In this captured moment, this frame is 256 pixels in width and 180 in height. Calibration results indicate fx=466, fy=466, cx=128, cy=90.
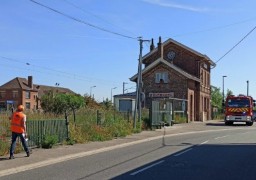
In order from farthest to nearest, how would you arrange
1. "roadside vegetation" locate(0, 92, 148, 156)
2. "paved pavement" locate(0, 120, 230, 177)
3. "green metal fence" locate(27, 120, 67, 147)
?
1. "green metal fence" locate(27, 120, 67, 147)
2. "roadside vegetation" locate(0, 92, 148, 156)
3. "paved pavement" locate(0, 120, 230, 177)

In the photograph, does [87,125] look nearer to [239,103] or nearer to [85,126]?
[85,126]

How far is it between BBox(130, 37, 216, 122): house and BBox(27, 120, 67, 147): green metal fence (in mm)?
28899

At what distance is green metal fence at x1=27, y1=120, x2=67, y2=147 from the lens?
18.7m

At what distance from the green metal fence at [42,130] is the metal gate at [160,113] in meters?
13.5

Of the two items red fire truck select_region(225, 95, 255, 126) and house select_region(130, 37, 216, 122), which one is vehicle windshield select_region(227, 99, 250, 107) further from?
house select_region(130, 37, 216, 122)

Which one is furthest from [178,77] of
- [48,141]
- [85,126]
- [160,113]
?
[48,141]

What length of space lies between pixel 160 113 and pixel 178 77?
1601 cm

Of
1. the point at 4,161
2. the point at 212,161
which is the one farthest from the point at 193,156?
the point at 4,161

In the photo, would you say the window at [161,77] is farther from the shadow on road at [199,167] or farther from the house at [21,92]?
the house at [21,92]

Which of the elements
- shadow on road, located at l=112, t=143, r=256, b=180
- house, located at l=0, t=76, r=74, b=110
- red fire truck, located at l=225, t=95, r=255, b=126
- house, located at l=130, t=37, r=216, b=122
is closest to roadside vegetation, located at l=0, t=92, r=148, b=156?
shadow on road, located at l=112, t=143, r=256, b=180

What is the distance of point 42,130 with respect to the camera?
63.5ft

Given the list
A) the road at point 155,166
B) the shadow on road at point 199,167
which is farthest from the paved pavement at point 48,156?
the shadow on road at point 199,167

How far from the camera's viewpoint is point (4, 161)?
1451 centimetres

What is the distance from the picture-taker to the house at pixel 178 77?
2028 inches
